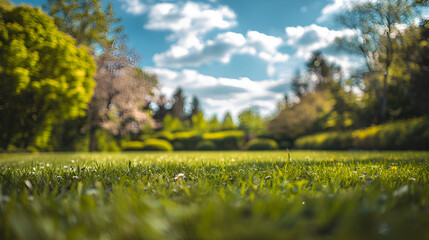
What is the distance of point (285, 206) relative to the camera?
1.26 m

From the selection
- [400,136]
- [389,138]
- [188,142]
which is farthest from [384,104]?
[188,142]

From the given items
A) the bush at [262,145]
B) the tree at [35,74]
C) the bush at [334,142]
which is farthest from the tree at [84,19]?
the bush at [262,145]

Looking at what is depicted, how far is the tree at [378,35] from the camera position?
160 inches

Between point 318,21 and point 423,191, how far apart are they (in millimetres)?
4165

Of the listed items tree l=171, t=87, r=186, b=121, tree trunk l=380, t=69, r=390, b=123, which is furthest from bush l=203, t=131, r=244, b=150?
tree l=171, t=87, r=186, b=121

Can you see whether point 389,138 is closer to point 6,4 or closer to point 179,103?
point 6,4

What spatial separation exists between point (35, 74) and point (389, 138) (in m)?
12.6

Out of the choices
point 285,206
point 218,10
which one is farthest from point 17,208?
point 218,10

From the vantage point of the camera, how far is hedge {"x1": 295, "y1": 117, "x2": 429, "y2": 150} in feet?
26.4

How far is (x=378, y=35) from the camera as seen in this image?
640 cm

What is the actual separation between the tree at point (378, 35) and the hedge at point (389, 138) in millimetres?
2622

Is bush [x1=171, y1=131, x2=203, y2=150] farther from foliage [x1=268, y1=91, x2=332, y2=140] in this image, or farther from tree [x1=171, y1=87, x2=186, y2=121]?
tree [x1=171, y1=87, x2=186, y2=121]

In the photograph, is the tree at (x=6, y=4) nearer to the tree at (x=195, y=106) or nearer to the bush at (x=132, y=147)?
the bush at (x=132, y=147)

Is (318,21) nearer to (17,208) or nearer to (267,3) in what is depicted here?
(267,3)
